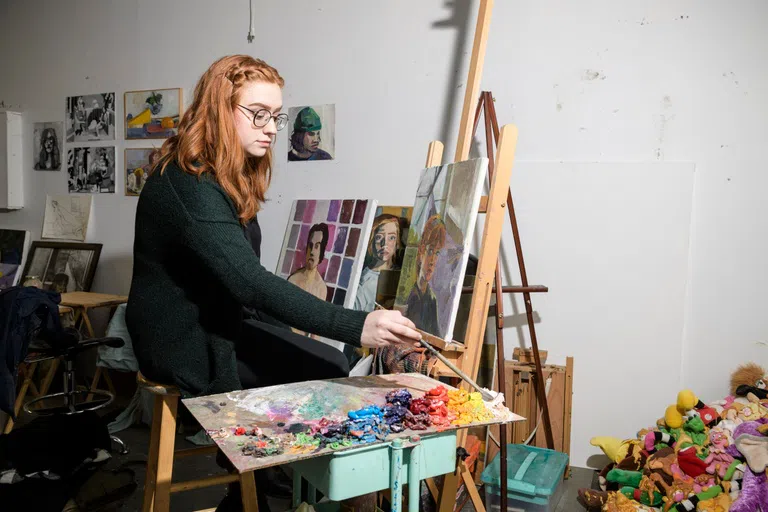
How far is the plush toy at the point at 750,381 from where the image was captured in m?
2.20

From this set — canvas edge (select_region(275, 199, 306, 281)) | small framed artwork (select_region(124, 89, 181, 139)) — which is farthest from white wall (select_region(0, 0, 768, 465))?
small framed artwork (select_region(124, 89, 181, 139))

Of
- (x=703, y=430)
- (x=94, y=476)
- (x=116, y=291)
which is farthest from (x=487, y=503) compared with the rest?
(x=116, y=291)

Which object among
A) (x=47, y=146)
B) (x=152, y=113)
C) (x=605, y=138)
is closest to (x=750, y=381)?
(x=605, y=138)

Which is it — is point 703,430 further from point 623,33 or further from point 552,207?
point 623,33

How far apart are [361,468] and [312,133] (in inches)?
84.2

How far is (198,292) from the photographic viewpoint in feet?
5.21

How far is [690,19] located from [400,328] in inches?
69.3

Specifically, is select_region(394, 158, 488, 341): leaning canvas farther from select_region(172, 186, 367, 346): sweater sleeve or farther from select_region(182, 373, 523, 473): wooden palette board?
select_region(172, 186, 367, 346): sweater sleeve

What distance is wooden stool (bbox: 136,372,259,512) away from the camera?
1.58m

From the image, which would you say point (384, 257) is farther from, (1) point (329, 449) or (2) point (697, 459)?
(1) point (329, 449)

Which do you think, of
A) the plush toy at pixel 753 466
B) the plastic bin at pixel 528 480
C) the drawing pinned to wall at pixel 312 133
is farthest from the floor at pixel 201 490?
the drawing pinned to wall at pixel 312 133

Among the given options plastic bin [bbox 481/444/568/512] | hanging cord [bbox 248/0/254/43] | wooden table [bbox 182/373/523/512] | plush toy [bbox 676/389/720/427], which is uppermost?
hanging cord [bbox 248/0/254/43]

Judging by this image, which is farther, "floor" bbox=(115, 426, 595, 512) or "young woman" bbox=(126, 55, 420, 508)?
"floor" bbox=(115, 426, 595, 512)

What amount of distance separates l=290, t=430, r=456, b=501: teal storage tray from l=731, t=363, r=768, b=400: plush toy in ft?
4.65
